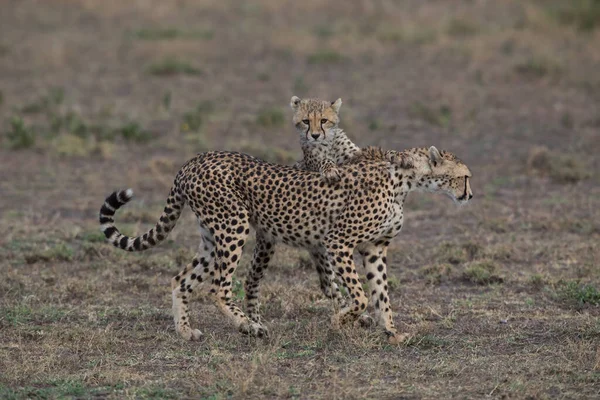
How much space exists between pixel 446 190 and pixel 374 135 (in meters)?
6.26

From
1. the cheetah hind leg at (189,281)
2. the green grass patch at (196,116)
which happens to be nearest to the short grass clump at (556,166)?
the green grass patch at (196,116)

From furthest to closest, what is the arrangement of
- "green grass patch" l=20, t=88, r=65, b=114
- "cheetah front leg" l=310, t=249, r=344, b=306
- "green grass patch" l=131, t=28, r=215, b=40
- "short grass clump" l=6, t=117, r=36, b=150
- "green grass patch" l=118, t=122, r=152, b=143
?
"green grass patch" l=131, t=28, r=215, b=40 → "green grass patch" l=20, t=88, r=65, b=114 → "green grass patch" l=118, t=122, r=152, b=143 → "short grass clump" l=6, t=117, r=36, b=150 → "cheetah front leg" l=310, t=249, r=344, b=306

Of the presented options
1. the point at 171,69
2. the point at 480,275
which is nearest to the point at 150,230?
the point at 480,275

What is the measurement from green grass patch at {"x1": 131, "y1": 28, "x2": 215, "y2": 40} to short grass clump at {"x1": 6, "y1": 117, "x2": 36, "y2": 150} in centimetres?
548

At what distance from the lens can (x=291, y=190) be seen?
6.25m

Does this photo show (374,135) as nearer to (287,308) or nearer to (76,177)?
(76,177)

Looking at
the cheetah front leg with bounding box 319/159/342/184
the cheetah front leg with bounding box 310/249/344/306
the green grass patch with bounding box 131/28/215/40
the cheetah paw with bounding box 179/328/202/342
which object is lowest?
the cheetah paw with bounding box 179/328/202/342

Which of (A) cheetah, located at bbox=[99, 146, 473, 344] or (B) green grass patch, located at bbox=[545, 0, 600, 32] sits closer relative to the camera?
(A) cheetah, located at bbox=[99, 146, 473, 344]

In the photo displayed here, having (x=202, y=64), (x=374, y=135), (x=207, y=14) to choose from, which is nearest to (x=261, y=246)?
(x=374, y=135)

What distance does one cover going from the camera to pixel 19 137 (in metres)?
11.8

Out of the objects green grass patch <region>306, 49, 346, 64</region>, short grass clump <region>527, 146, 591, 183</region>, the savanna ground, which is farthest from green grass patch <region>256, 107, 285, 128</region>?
green grass patch <region>306, 49, 346, 64</region>

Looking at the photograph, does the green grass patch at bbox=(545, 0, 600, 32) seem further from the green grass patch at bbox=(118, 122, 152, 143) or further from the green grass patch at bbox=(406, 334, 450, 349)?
the green grass patch at bbox=(406, 334, 450, 349)

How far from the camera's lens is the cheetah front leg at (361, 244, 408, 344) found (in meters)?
6.14

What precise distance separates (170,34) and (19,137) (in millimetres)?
5817
